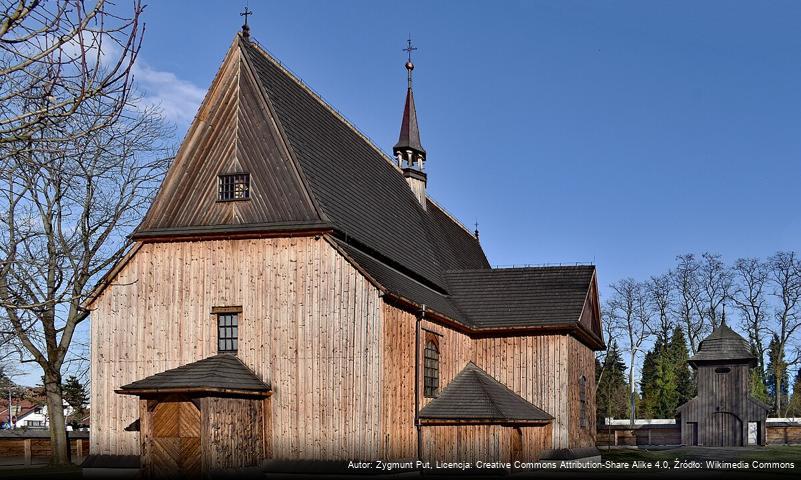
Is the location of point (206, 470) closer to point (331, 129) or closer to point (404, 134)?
point (331, 129)

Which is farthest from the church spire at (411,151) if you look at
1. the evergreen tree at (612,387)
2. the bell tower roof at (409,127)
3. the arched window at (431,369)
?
the evergreen tree at (612,387)

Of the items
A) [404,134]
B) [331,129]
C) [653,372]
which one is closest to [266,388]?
[331,129]

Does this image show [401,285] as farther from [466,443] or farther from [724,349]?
[724,349]

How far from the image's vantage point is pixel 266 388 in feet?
80.0

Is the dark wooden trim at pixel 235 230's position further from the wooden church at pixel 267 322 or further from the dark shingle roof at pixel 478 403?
the dark shingle roof at pixel 478 403

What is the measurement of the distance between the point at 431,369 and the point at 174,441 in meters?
9.09

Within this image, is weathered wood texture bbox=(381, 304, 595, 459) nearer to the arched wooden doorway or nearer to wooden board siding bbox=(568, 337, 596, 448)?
wooden board siding bbox=(568, 337, 596, 448)

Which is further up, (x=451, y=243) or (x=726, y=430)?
(x=451, y=243)

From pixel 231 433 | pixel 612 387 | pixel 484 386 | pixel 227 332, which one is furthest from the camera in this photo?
pixel 612 387

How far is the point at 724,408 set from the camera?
51.9 meters

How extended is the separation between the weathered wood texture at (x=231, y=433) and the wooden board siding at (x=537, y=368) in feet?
35.0

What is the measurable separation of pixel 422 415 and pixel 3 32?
20.1m

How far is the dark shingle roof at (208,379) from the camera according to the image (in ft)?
73.7

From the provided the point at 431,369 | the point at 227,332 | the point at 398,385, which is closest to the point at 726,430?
the point at 431,369
